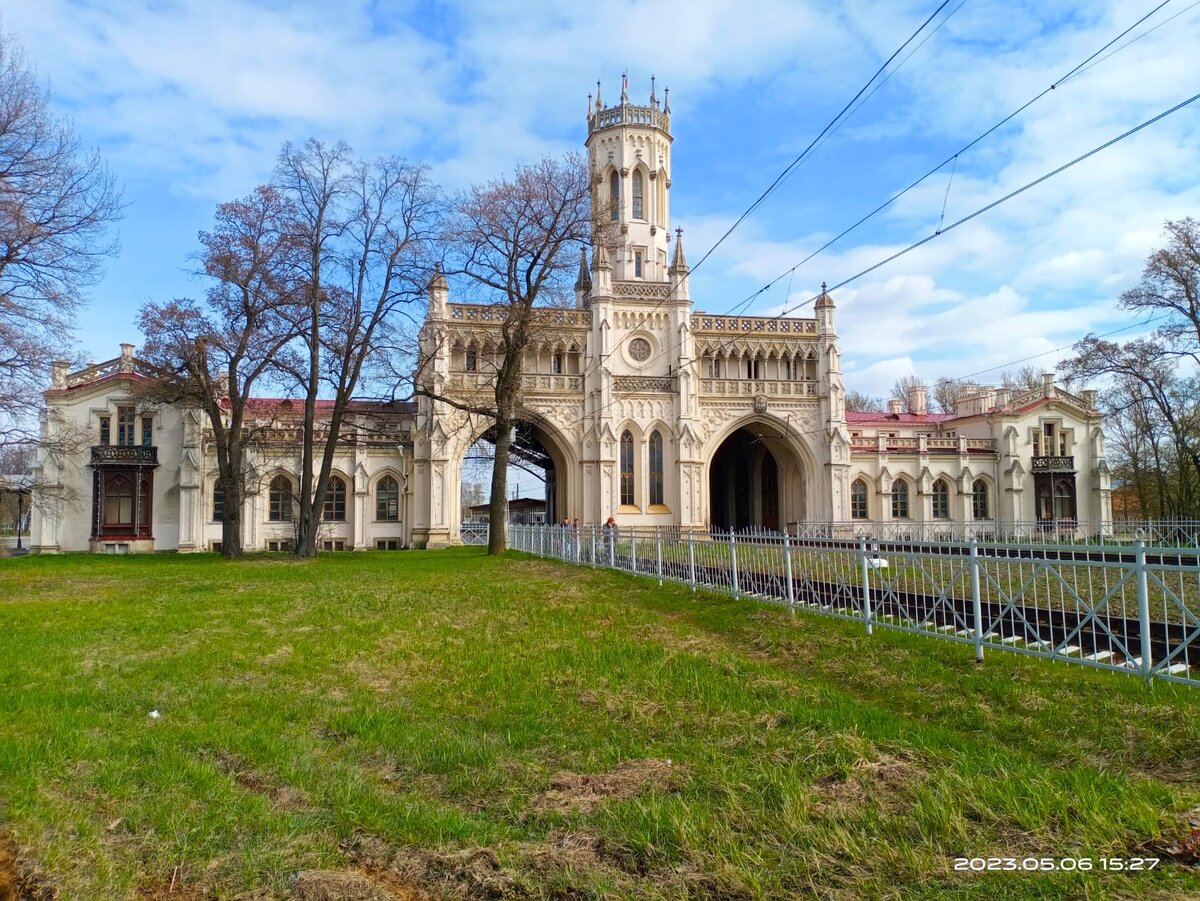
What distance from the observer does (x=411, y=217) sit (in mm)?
27484

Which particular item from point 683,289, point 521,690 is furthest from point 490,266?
point 521,690

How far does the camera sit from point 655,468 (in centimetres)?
3997

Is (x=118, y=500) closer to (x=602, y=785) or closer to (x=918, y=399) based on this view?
(x=602, y=785)

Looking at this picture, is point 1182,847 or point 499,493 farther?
point 499,493

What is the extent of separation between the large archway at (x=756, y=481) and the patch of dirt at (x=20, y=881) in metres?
39.0

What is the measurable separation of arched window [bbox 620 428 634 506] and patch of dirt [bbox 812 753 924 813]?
34.4m

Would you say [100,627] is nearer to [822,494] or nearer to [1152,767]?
[1152,767]

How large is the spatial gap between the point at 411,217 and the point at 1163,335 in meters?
27.6

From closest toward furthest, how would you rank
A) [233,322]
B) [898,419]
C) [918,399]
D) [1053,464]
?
[233,322], [1053,464], [898,419], [918,399]

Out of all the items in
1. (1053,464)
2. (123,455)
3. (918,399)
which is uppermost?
(918,399)

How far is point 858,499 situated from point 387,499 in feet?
80.3

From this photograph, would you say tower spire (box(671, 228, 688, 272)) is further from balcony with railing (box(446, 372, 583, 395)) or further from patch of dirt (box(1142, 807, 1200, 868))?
patch of dirt (box(1142, 807, 1200, 868))

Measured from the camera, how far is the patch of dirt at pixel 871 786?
444 cm

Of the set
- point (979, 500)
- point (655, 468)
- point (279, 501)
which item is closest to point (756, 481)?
point (655, 468)
